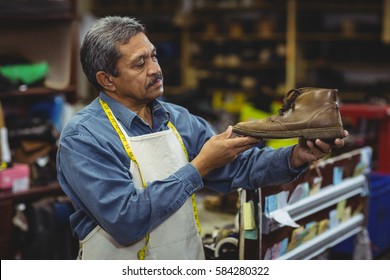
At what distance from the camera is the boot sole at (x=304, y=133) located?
196 cm

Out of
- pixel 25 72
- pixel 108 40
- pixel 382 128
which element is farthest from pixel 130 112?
pixel 382 128

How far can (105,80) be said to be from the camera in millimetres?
2031

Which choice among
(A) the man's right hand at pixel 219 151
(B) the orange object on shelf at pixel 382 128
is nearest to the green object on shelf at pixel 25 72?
(B) the orange object on shelf at pixel 382 128

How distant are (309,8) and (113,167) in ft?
19.9

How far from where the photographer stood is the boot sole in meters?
1.96

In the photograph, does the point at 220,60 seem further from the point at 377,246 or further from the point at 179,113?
the point at 179,113

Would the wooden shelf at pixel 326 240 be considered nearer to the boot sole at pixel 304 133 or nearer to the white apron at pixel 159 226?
the white apron at pixel 159 226

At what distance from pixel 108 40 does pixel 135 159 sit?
0.39 meters

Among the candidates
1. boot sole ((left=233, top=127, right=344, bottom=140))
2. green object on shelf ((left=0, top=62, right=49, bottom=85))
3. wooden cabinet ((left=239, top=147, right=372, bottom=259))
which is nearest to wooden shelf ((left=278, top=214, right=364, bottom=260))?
wooden cabinet ((left=239, top=147, right=372, bottom=259))

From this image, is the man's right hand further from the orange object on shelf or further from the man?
the orange object on shelf

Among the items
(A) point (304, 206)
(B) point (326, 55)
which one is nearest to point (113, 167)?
(A) point (304, 206)

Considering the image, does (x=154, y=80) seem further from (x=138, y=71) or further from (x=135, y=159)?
(x=135, y=159)

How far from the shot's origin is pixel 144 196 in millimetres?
1867
